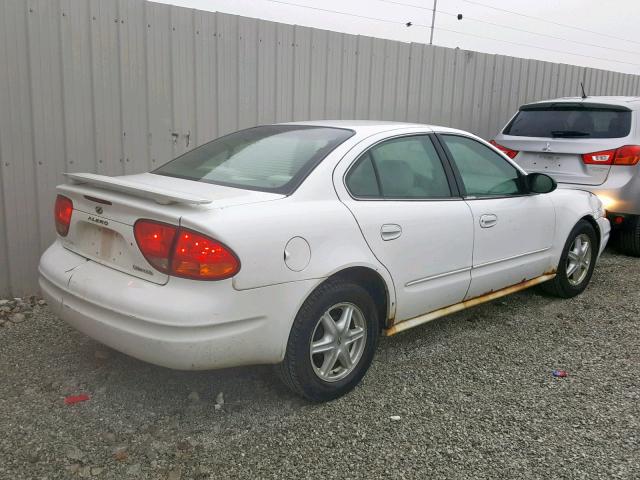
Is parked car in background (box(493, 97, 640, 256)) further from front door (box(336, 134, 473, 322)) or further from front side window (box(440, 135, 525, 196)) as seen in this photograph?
front door (box(336, 134, 473, 322))

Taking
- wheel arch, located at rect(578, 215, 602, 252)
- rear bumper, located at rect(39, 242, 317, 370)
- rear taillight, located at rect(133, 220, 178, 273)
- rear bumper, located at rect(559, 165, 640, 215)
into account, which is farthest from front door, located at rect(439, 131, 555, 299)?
rear taillight, located at rect(133, 220, 178, 273)

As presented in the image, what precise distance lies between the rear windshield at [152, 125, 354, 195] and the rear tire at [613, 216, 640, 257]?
437 centimetres

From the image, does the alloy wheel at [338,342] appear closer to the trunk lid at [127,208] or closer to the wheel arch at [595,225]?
the trunk lid at [127,208]

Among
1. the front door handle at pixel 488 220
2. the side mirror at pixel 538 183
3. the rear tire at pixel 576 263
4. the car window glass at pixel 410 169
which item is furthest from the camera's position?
the rear tire at pixel 576 263

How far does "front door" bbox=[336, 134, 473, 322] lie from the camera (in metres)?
3.39

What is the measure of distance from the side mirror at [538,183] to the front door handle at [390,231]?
5.01 feet

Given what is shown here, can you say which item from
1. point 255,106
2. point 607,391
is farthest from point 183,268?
point 255,106

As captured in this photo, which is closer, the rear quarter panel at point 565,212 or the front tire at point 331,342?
the front tire at point 331,342

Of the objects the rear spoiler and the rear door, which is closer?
the rear spoiler

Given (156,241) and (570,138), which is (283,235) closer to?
(156,241)

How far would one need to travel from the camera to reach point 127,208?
2938 mm

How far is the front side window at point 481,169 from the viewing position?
412 centimetres

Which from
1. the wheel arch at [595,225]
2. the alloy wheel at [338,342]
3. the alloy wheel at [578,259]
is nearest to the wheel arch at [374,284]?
the alloy wheel at [338,342]

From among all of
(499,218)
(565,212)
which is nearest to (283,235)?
(499,218)
